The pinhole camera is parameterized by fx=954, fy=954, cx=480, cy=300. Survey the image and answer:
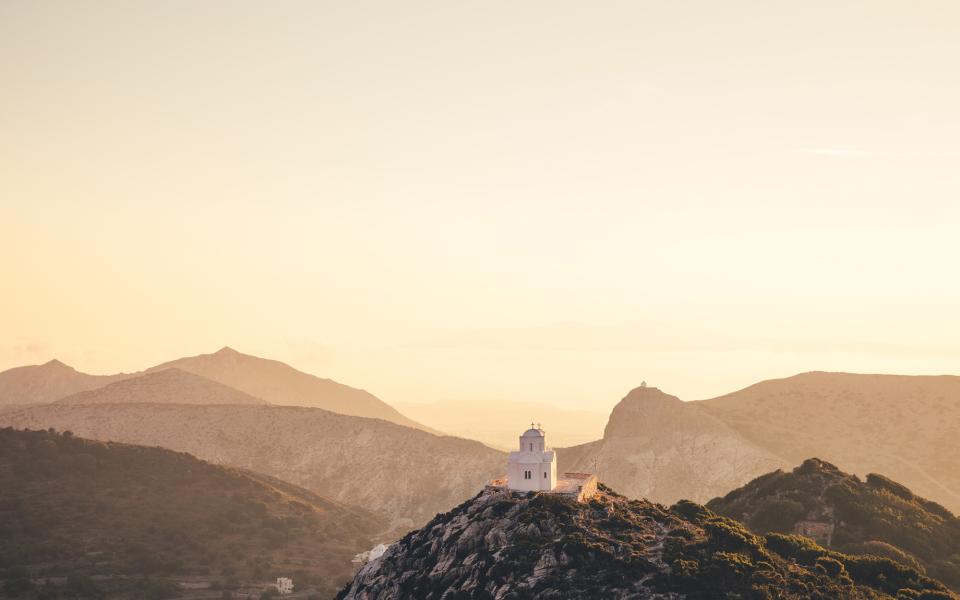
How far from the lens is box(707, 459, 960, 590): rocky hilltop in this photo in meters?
111

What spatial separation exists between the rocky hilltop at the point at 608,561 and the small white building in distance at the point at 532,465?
5.72ft

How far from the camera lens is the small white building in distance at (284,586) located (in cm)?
17288

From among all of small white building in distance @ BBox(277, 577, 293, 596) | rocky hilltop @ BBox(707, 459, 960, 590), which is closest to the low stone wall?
rocky hilltop @ BBox(707, 459, 960, 590)

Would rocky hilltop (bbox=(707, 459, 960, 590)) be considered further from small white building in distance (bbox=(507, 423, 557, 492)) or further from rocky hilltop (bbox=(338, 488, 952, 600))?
small white building in distance (bbox=(507, 423, 557, 492))

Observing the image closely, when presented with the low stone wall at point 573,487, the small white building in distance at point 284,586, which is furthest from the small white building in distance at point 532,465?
the small white building in distance at point 284,586

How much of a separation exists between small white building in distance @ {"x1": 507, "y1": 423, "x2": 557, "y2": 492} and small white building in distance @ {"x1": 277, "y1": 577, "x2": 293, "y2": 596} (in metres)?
88.3

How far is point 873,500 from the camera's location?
408 feet

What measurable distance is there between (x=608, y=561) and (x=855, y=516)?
49627 millimetres

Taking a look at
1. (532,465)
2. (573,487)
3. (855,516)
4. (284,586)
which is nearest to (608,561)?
(573,487)

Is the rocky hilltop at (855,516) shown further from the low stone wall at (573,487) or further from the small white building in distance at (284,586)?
the small white building in distance at (284,586)

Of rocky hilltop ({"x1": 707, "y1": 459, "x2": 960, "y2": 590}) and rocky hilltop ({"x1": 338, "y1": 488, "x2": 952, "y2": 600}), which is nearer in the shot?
rocky hilltop ({"x1": 338, "y1": 488, "x2": 952, "y2": 600})

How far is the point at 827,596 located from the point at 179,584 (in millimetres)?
123710

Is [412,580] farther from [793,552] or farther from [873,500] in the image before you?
[873,500]

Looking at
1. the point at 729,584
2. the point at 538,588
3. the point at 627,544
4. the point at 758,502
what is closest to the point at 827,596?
the point at 729,584
